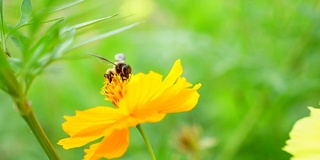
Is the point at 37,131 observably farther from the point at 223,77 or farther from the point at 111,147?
the point at 223,77

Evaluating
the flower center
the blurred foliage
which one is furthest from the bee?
the blurred foliage

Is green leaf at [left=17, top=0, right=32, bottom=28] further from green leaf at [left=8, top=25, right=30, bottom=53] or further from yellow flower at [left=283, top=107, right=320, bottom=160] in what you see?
yellow flower at [left=283, top=107, right=320, bottom=160]

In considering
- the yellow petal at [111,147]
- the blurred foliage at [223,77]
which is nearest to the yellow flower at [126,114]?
the yellow petal at [111,147]

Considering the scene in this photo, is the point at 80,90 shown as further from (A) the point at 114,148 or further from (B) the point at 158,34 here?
(A) the point at 114,148

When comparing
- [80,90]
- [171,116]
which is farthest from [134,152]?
[80,90]

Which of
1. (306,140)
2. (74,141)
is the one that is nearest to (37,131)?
(74,141)

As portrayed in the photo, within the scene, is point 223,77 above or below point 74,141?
above
